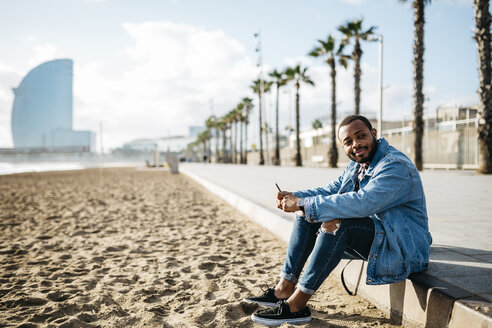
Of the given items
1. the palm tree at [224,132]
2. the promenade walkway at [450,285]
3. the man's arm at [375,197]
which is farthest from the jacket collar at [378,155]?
the palm tree at [224,132]

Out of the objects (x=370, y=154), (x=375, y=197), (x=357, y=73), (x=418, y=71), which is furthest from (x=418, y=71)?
(x=375, y=197)

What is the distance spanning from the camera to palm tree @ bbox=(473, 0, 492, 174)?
49.5 ft

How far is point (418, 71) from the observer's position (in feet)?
61.9

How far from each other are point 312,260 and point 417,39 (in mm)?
19433

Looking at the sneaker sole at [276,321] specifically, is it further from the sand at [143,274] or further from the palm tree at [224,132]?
the palm tree at [224,132]

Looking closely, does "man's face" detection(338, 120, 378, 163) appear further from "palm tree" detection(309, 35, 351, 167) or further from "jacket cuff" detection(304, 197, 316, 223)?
"palm tree" detection(309, 35, 351, 167)

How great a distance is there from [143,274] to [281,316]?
2014 mm

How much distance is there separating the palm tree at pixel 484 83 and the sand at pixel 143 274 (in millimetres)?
13202

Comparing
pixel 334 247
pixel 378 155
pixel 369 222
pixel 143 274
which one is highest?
pixel 378 155

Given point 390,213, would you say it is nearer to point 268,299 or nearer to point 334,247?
point 334,247

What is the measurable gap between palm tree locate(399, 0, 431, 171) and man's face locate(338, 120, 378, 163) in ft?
58.3

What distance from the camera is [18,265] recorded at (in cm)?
446

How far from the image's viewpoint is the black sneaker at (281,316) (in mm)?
2656

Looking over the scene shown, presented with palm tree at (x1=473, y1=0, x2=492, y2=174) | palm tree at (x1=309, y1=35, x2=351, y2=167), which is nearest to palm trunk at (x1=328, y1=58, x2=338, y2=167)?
palm tree at (x1=309, y1=35, x2=351, y2=167)
